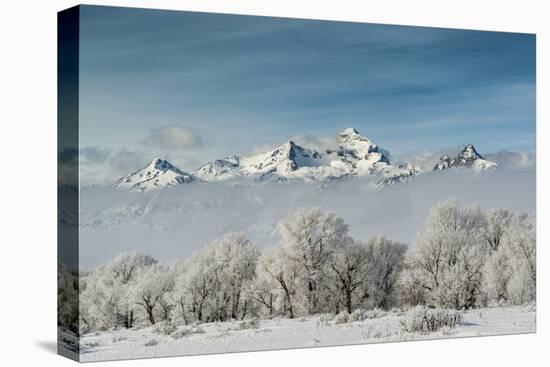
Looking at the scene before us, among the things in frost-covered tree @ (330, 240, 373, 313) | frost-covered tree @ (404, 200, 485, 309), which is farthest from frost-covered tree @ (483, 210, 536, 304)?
frost-covered tree @ (330, 240, 373, 313)

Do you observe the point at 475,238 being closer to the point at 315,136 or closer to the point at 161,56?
the point at 315,136

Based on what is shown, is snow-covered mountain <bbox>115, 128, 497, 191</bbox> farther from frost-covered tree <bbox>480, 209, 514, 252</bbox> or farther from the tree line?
frost-covered tree <bbox>480, 209, 514, 252</bbox>

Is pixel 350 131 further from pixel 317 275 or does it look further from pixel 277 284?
pixel 277 284

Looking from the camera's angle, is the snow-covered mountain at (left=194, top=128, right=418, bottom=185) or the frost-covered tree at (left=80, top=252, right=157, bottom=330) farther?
the snow-covered mountain at (left=194, top=128, right=418, bottom=185)

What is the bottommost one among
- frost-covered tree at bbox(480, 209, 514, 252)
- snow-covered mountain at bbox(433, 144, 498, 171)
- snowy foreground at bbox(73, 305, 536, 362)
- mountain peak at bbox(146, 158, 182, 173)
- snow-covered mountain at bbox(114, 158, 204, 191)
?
snowy foreground at bbox(73, 305, 536, 362)

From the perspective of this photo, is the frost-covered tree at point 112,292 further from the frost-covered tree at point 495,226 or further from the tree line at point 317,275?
the frost-covered tree at point 495,226
